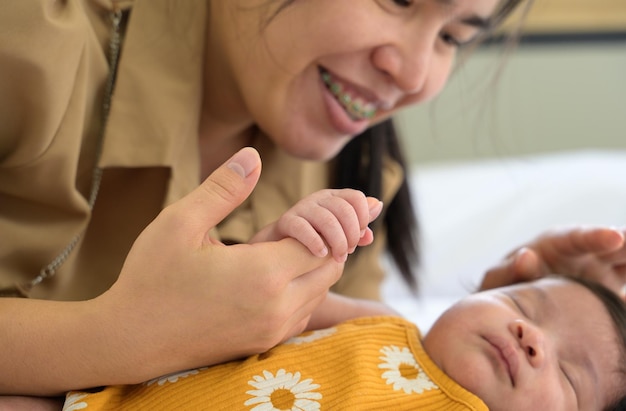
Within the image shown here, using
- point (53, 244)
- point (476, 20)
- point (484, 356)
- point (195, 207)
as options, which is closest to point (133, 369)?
point (195, 207)

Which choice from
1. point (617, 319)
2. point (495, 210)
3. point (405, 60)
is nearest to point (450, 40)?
point (405, 60)

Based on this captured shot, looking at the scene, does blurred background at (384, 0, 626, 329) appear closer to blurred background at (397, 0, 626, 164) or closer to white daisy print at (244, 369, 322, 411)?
blurred background at (397, 0, 626, 164)

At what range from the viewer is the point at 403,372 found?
0.85 meters

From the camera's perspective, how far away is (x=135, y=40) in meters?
1.00

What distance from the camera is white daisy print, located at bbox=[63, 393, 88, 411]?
2.33 feet

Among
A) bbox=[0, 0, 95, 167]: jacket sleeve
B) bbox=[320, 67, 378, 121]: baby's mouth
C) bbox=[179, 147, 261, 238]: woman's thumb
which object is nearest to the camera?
bbox=[179, 147, 261, 238]: woman's thumb

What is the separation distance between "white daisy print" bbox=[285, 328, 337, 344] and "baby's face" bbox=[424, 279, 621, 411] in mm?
126

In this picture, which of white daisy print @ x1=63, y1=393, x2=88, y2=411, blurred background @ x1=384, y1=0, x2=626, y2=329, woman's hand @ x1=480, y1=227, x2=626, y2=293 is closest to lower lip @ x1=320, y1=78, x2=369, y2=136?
woman's hand @ x1=480, y1=227, x2=626, y2=293

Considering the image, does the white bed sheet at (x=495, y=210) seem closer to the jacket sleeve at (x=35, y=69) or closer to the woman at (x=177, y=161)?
the woman at (x=177, y=161)

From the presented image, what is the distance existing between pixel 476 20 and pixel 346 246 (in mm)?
471

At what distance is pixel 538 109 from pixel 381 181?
1543 millimetres

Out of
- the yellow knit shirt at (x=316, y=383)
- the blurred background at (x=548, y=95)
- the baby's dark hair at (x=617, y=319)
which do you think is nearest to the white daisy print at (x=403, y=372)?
the yellow knit shirt at (x=316, y=383)

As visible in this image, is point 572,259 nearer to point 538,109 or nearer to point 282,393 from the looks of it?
point 282,393

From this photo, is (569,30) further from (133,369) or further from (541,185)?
(133,369)
